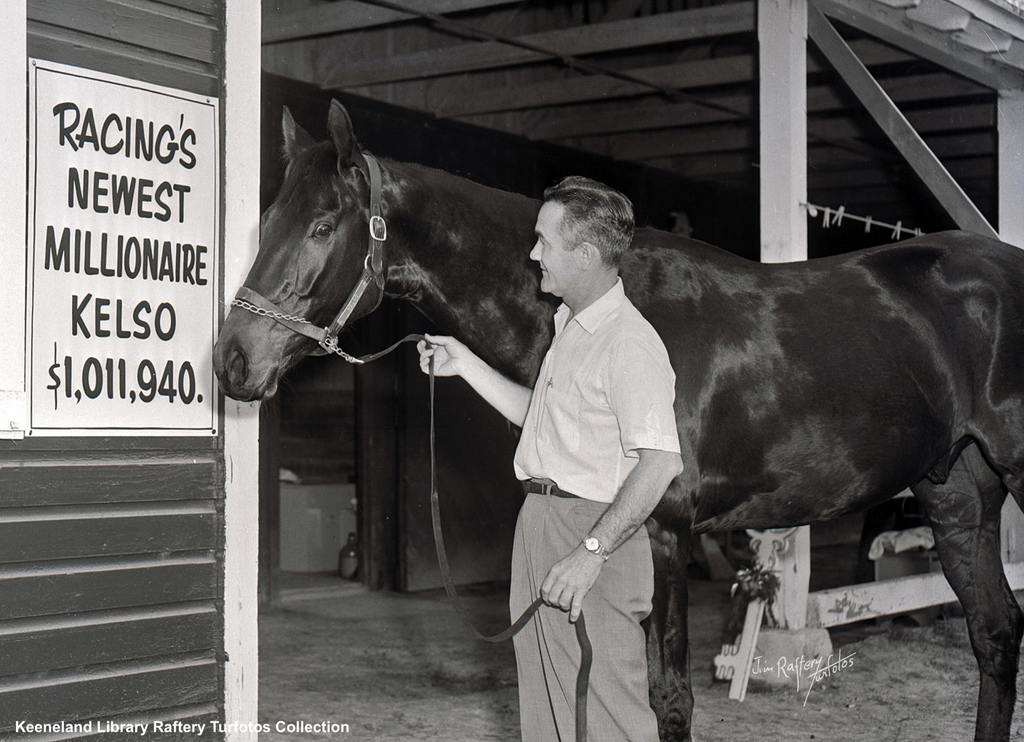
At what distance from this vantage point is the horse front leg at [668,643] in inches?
122

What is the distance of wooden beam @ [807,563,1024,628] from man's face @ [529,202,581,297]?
3.29m

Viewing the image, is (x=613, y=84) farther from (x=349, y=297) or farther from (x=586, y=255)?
(x=586, y=255)

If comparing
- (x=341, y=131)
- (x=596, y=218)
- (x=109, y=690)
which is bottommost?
(x=109, y=690)

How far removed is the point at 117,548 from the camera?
3027 mm

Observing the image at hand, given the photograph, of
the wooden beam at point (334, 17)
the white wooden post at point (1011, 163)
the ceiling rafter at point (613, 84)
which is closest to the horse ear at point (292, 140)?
the wooden beam at point (334, 17)

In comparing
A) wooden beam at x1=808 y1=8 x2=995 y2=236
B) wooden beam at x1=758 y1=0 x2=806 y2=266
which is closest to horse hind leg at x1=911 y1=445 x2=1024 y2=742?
wooden beam at x1=758 y1=0 x2=806 y2=266

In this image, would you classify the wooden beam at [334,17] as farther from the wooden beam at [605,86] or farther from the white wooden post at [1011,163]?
the white wooden post at [1011,163]

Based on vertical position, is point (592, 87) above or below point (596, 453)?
above

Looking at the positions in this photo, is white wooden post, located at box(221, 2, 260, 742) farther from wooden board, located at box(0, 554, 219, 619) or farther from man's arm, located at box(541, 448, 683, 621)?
man's arm, located at box(541, 448, 683, 621)

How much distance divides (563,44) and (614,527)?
4.79m

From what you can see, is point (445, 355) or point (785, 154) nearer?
point (445, 355)

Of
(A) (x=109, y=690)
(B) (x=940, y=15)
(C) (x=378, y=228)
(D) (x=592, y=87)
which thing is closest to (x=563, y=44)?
(D) (x=592, y=87)

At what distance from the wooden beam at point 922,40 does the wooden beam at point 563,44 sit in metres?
0.69

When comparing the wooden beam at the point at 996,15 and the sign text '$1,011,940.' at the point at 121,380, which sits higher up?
the wooden beam at the point at 996,15
